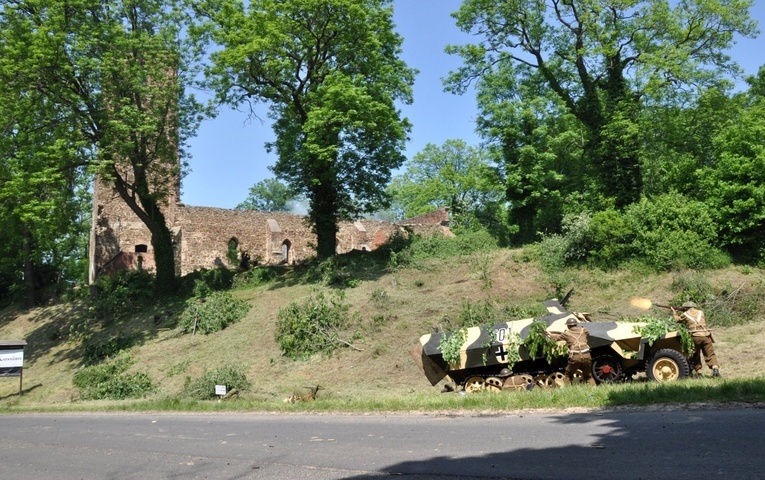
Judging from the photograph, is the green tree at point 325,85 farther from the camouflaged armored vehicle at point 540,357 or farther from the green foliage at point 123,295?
the camouflaged armored vehicle at point 540,357

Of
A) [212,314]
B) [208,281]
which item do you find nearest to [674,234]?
[212,314]

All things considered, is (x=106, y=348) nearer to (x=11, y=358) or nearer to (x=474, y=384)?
(x=11, y=358)

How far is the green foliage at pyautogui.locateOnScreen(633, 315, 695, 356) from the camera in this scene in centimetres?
1283

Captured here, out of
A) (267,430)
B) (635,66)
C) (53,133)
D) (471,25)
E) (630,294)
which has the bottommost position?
(267,430)

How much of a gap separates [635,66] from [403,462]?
96.7 ft

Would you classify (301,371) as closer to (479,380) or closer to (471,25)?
(479,380)

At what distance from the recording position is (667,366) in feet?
42.5

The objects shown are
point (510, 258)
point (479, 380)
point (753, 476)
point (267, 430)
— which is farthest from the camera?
point (510, 258)

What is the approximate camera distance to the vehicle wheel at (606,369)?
44.3 ft

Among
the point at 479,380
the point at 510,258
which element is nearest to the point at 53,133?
the point at 510,258

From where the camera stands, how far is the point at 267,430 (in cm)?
1137

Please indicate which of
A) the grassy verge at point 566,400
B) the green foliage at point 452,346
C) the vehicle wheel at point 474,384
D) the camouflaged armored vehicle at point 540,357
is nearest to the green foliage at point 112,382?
the grassy verge at point 566,400

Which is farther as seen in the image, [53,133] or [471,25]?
[471,25]

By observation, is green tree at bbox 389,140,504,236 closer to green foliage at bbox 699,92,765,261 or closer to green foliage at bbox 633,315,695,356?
green foliage at bbox 699,92,765,261
